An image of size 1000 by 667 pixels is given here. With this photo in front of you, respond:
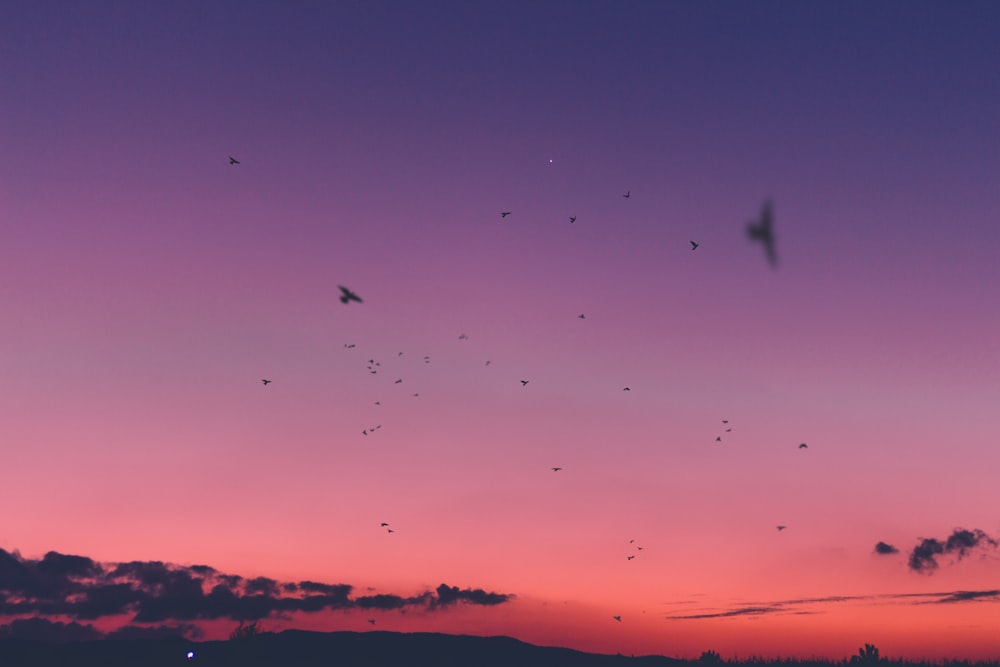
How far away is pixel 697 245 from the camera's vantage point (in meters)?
60.7

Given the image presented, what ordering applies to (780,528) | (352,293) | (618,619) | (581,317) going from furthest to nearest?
(618,619)
(780,528)
(581,317)
(352,293)

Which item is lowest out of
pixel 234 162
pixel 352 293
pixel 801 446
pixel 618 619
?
pixel 618 619

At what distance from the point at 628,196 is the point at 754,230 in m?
29.7

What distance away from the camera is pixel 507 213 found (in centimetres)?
6612

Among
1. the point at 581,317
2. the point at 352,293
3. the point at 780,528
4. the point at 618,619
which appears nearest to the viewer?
the point at 352,293

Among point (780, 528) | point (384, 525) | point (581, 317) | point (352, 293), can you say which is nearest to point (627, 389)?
point (581, 317)

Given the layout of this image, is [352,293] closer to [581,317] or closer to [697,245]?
[697,245]

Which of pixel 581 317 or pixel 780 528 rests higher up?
Result: pixel 581 317

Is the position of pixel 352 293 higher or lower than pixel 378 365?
lower

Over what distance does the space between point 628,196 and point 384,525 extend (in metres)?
47.4

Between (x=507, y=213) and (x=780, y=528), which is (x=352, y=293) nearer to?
(x=507, y=213)

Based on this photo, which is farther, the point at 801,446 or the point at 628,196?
the point at 801,446

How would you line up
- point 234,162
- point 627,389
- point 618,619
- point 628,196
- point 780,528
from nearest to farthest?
point 234,162 < point 628,196 < point 627,389 < point 780,528 < point 618,619

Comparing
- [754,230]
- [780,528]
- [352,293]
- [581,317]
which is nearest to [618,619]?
[780,528]
